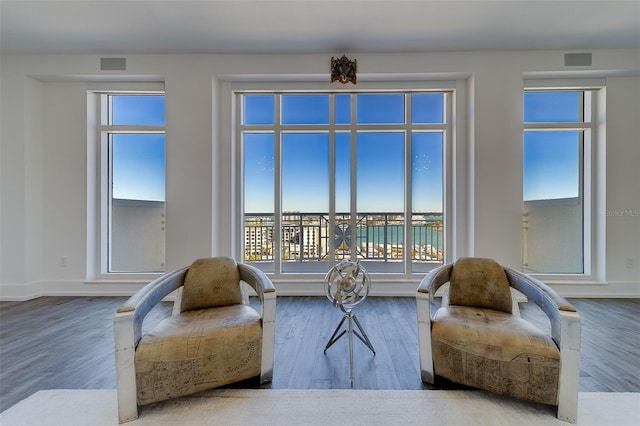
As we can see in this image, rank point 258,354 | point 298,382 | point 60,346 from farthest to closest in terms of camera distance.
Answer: point 60,346, point 298,382, point 258,354

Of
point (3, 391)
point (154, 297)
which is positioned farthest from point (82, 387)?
point (154, 297)

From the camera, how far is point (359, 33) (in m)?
3.46

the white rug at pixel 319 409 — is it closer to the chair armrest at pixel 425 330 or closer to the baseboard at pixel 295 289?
the chair armrest at pixel 425 330

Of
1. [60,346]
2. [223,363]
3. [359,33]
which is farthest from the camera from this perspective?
[359,33]

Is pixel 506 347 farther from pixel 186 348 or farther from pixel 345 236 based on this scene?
pixel 345 236

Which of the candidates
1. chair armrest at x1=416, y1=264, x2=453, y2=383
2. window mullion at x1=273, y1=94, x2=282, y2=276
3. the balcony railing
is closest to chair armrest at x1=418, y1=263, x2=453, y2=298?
chair armrest at x1=416, y1=264, x2=453, y2=383

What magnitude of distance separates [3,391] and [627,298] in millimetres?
6526

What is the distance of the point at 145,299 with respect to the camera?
1808 millimetres

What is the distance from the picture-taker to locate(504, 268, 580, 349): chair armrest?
160 cm

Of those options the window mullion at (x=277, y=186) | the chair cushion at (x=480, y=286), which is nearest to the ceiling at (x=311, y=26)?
the window mullion at (x=277, y=186)

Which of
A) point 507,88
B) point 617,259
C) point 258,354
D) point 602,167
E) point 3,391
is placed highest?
point 507,88

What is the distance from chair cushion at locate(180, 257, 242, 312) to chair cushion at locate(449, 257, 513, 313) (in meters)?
1.71

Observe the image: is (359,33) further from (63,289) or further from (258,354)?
(63,289)

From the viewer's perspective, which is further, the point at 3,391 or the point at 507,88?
the point at 507,88
